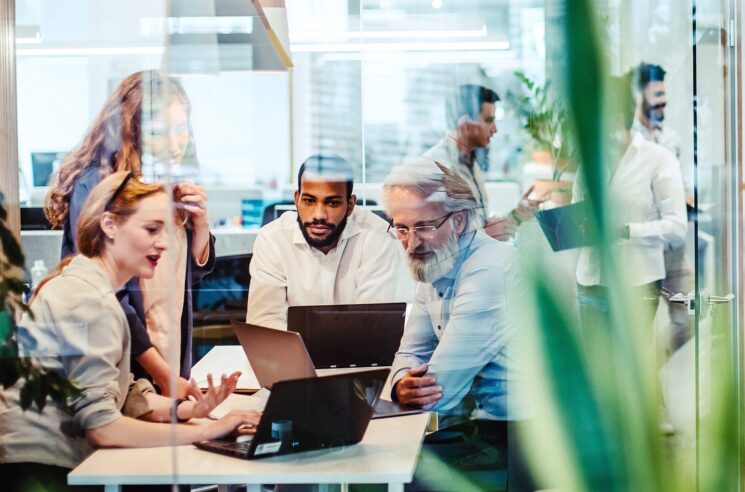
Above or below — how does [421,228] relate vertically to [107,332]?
above

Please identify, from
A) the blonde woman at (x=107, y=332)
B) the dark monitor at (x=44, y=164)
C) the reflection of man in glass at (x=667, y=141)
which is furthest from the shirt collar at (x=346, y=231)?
the reflection of man in glass at (x=667, y=141)

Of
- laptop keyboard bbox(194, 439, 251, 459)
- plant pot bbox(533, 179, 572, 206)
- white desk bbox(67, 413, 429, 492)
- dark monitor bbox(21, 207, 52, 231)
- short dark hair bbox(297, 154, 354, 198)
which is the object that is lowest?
white desk bbox(67, 413, 429, 492)

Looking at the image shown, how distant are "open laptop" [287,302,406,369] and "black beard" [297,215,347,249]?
0.20m

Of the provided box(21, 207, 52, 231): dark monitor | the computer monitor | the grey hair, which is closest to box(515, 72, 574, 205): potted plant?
the grey hair

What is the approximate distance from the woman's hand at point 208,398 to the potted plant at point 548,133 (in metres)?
1.16

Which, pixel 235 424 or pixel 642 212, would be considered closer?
pixel 235 424

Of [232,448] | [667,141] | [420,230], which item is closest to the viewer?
[232,448]

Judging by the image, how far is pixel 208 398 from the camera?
108 inches

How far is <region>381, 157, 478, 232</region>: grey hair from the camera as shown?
269cm

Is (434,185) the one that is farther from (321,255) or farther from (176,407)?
(176,407)

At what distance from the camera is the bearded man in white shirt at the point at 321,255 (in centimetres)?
269

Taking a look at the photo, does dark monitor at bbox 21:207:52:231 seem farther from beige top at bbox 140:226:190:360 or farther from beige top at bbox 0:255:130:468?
beige top at bbox 140:226:190:360

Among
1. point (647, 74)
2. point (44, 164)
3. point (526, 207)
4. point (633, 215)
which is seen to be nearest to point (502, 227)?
point (526, 207)

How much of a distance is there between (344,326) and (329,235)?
29 cm
